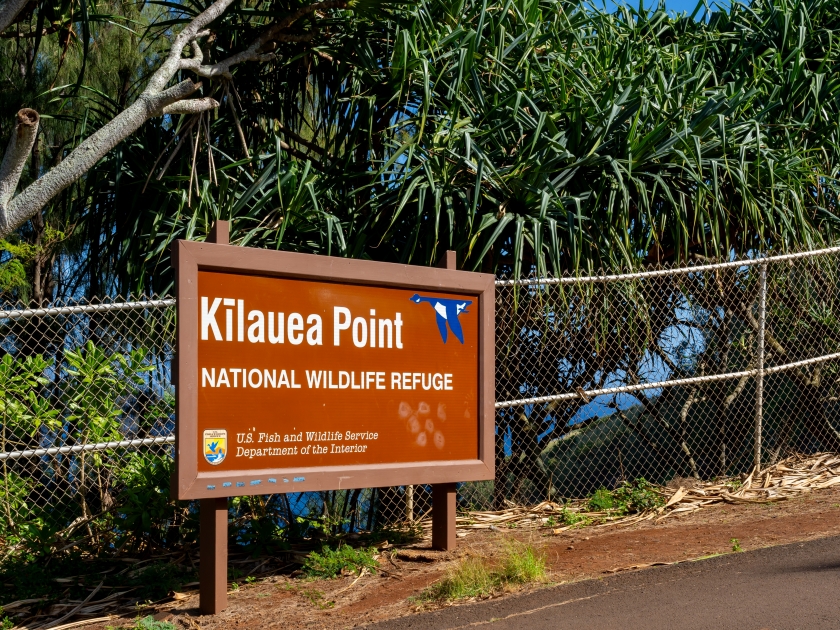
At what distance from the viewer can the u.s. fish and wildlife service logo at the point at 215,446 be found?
4762 mm

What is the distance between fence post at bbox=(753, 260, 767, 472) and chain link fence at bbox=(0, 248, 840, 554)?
0.02 meters

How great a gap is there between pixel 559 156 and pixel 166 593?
13.9ft

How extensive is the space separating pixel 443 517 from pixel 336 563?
0.79 metres

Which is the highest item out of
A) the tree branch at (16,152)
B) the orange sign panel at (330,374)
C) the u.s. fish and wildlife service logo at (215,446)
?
the tree branch at (16,152)

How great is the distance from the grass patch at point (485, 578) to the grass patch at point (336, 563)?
0.70 meters

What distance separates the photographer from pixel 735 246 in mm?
8375

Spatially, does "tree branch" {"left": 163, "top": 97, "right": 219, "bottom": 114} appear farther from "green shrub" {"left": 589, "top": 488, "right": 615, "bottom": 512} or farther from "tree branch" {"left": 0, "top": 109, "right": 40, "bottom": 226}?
"green shrub" {"left": 589, "top": 488, "right": 615, "bottom": 512}

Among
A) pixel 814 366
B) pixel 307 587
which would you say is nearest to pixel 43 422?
pixel 307 587

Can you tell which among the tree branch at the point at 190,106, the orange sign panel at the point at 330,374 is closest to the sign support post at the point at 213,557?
the orange sign panel at the point at 330,374

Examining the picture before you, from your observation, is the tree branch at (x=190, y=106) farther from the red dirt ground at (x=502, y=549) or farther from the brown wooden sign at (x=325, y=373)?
the red dirt ground at (x=502, y=549)

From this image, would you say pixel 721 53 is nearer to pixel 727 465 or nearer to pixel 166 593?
pixel 727 465

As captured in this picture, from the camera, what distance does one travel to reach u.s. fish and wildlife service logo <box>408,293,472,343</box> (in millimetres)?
5820

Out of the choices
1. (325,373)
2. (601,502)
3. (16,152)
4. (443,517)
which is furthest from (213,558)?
(601,502)

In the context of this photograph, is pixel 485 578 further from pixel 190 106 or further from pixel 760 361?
pixel 190 106
